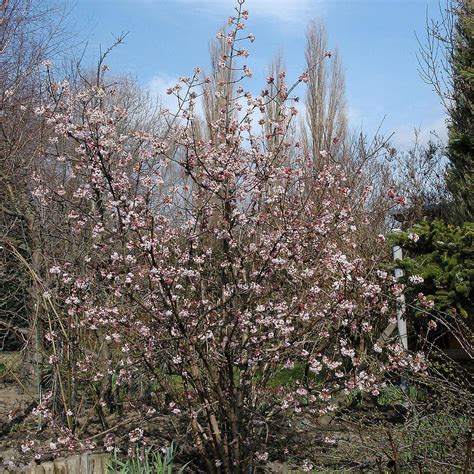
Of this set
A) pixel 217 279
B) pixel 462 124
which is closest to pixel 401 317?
pixel 217 279

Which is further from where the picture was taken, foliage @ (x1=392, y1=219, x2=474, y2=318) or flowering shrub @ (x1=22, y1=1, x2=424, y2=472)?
foliage @ (x1=392, y1=219, x2=474, y2=318)

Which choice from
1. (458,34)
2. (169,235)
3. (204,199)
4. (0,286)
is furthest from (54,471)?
(458,34)

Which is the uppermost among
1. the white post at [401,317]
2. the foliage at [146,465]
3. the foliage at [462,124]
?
the foliage at [462,124]

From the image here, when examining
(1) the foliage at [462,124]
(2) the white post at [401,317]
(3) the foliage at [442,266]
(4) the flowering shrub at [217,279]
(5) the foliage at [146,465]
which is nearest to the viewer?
(5) the foliage at [146,465]

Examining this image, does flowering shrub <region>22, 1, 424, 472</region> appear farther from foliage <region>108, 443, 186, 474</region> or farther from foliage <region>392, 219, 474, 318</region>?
foliage <region>392, 219, 474, 318</region>

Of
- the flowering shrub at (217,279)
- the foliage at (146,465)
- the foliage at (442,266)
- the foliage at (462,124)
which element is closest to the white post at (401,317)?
the foliage at (442,266)

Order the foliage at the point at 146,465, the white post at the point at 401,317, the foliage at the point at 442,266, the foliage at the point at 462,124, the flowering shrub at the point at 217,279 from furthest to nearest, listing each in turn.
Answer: the foliage at the point at 462,124 < the white post at the point at 401,317 < the foliage at the point at 442,266 < the flowering shrub at the point at 217,279 < the foliage at the point at 146,465

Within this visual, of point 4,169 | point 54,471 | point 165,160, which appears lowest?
point 54,471

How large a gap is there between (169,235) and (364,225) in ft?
12.0

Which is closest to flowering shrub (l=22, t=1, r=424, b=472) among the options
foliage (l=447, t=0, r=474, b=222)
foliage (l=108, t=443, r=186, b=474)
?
foliage (l=108, t=443, r=186, b=474)

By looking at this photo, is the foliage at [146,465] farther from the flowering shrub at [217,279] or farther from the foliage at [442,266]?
the foliage at [442,266]

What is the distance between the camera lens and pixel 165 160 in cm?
472

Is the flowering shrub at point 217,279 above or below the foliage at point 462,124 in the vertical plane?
below

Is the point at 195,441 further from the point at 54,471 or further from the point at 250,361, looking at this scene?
the point at 54,471
